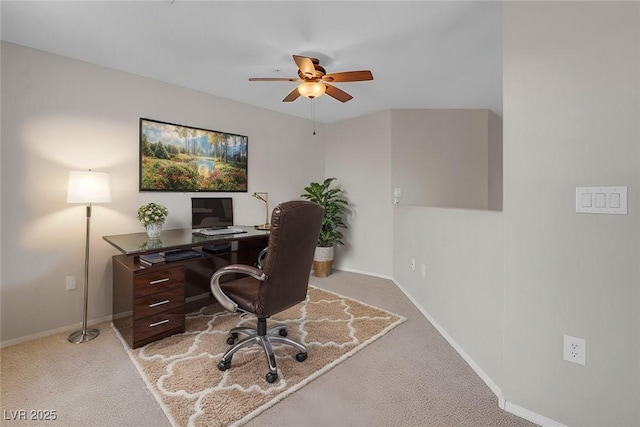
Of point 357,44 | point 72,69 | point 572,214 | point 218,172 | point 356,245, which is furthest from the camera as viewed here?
point 356,245

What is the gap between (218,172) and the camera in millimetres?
3359

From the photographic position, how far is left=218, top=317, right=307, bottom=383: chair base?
174 centimetres

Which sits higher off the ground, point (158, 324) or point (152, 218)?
point (152, 218)

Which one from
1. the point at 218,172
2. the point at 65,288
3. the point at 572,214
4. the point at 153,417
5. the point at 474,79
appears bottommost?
the point at 153,417

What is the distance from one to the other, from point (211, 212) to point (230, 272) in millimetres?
1530

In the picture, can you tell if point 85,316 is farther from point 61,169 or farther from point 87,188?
point 61,169

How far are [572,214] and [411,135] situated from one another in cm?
284

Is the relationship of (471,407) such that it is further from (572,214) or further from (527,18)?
(527,18)

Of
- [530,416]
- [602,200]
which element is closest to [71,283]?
[530,416]

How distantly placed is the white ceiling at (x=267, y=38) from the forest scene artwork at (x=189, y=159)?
543 mm

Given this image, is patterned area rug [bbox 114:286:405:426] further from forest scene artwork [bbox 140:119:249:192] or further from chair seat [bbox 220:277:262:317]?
forest scene artwork [bbox 140:119:249:192]

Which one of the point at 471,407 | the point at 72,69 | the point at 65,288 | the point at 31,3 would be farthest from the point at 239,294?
the point at 72,69

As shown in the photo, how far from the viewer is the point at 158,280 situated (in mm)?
2158

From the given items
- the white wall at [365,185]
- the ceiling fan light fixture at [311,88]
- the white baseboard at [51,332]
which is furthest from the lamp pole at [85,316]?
the white wall at [365,185]
